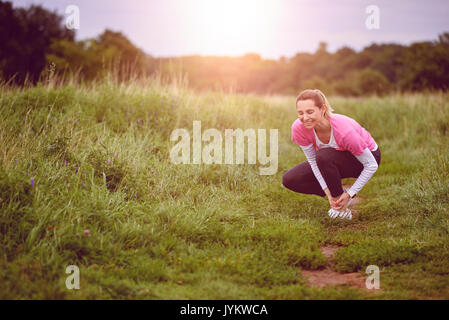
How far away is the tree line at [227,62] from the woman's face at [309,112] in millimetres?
5978

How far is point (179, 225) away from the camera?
3.65 metres

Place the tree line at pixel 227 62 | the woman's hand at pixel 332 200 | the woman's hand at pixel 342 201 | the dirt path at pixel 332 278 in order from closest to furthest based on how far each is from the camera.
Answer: the dirt path at pixel 332 278, the woman's hand at pixel 342 201, the woman's hand at pixel 332 200, the tree line at pixel 227 62

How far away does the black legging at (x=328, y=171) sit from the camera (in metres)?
4.31

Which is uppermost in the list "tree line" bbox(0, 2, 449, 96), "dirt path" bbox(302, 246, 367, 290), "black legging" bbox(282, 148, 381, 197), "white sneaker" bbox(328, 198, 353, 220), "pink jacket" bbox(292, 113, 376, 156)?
"tree line" bbox(0, 2, 449, 96)

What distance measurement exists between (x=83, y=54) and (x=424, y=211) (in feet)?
74.4

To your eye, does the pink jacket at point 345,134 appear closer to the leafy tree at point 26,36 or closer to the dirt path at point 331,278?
the dirt path at point 331,278

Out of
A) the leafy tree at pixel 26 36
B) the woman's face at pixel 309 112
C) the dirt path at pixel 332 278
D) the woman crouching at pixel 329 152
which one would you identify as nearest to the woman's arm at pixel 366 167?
the woman crouching at pixel 329 152

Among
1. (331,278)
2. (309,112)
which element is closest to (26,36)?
(309,112)

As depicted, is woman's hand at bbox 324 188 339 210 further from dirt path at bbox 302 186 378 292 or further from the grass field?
dirt path at bbox 302 186 378 292

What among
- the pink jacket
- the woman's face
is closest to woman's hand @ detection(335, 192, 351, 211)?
the pink jacket

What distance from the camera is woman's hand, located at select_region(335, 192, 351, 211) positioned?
4180 mm

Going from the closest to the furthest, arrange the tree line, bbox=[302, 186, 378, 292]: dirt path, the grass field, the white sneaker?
the grass field
bbox=[302, 186, 378, 292]: dirt path
the white sneaker
the tree line

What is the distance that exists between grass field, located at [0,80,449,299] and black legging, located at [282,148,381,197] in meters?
0.34

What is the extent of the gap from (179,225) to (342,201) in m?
1.91
